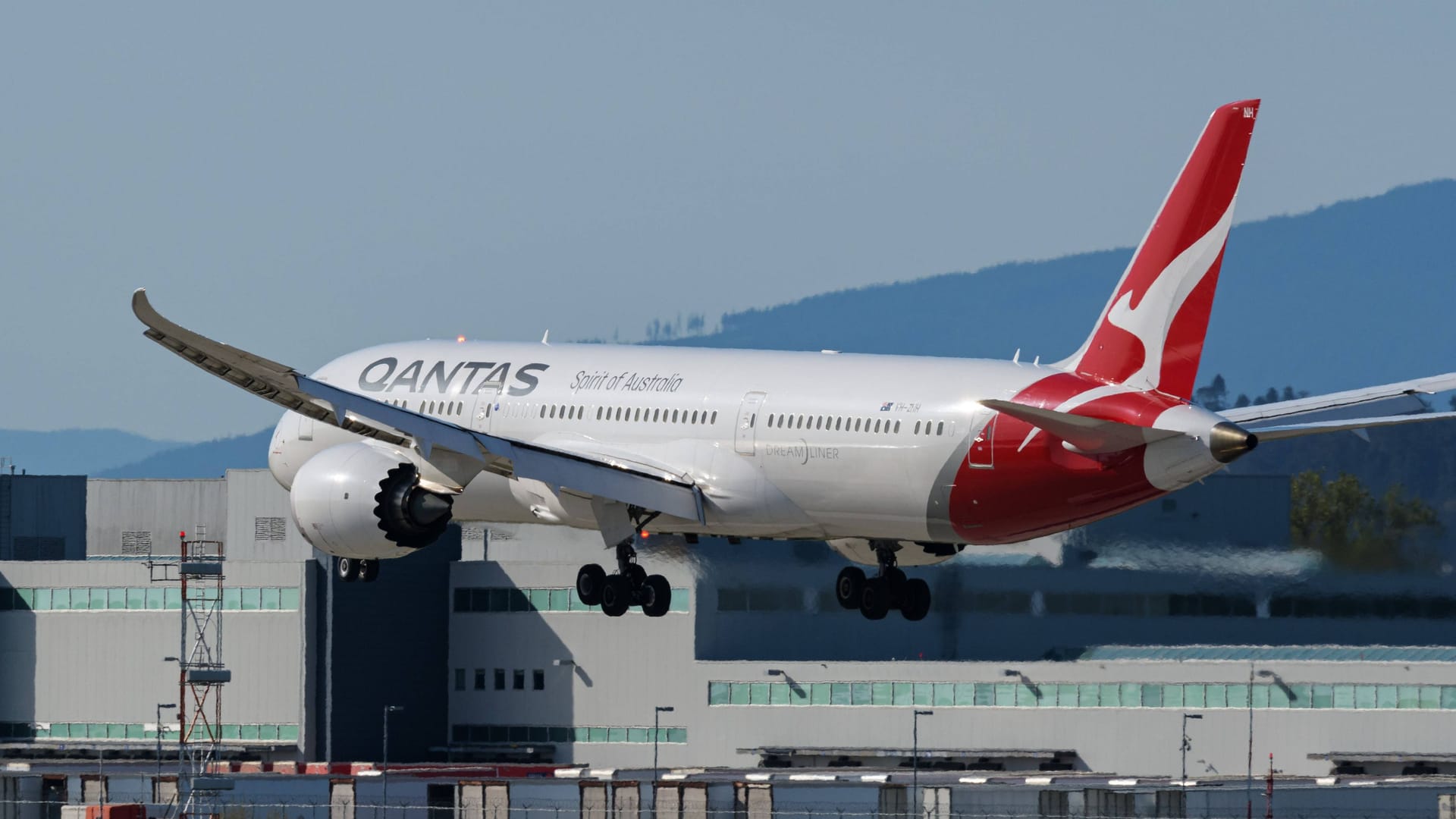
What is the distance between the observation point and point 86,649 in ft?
376

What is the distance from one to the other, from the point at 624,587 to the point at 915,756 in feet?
146

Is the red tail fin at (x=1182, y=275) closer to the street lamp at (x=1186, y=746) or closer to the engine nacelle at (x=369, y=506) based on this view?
the engine nacelle at (x=369, y=506)

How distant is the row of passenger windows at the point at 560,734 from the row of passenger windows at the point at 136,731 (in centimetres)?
825

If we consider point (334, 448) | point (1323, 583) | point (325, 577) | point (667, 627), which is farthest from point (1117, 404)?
point (325, 577)

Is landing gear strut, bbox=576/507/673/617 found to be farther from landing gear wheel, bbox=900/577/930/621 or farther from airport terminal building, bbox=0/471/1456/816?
airport terminal building, bbox=0/471/1456/816

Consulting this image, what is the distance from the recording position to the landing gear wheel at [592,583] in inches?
2133

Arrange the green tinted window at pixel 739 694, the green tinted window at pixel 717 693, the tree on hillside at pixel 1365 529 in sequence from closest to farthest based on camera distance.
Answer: the tree on hillside at pixel 1365 529, the green tinted window at pixel 739 694, the green tinted window at pixel 717 693

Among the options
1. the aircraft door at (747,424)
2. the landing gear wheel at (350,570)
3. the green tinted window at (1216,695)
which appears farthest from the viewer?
the green tinted window at (1216,695)

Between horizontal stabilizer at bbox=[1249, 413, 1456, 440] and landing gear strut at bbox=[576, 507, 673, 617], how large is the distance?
13299mm

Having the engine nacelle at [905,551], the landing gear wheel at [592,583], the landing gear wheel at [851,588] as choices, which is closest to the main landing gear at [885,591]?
the landing gear wheel at [851,588]

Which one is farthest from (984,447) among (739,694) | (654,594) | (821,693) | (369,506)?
(739,694)

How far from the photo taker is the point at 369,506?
175 ft

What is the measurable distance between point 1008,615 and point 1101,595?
4492 millimetres

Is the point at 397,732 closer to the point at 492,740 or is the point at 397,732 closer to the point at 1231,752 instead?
the point at 492,740
